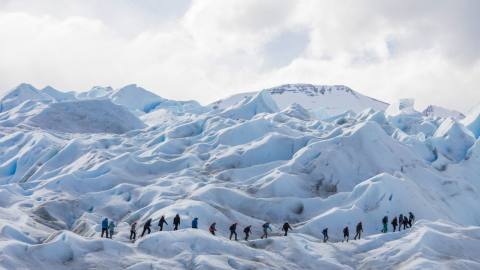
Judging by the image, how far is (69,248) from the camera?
36.0 meters

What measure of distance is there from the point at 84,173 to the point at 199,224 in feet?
82.7

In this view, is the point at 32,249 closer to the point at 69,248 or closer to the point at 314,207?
the point at 69,248

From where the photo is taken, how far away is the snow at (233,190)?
37875 millimetres

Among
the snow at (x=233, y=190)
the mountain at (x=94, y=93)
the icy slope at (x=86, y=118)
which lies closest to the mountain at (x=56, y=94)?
the mountain at (x=94, y=93)

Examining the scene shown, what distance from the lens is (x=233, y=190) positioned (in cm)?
6100

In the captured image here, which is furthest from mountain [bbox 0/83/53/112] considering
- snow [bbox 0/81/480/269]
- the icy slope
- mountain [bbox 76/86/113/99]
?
mountain [bbox 76/86/113/99]

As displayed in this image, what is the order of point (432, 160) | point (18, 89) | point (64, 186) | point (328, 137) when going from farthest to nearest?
point (18, 89), point (432, 160), point (328, 137), point (64, 186)

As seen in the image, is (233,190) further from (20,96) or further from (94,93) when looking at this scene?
(94,93)

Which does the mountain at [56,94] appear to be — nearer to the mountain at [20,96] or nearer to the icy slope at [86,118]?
the mountain at [20,96]

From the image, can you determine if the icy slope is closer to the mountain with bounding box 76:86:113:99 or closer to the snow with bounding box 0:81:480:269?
the snow with bounding box 0:81:480:269

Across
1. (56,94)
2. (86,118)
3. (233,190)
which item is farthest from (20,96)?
(233,190)

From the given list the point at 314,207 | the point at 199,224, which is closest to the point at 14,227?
the point at 199,224

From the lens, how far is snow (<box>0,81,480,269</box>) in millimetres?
37875

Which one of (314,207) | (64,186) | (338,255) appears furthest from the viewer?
(64,186)
